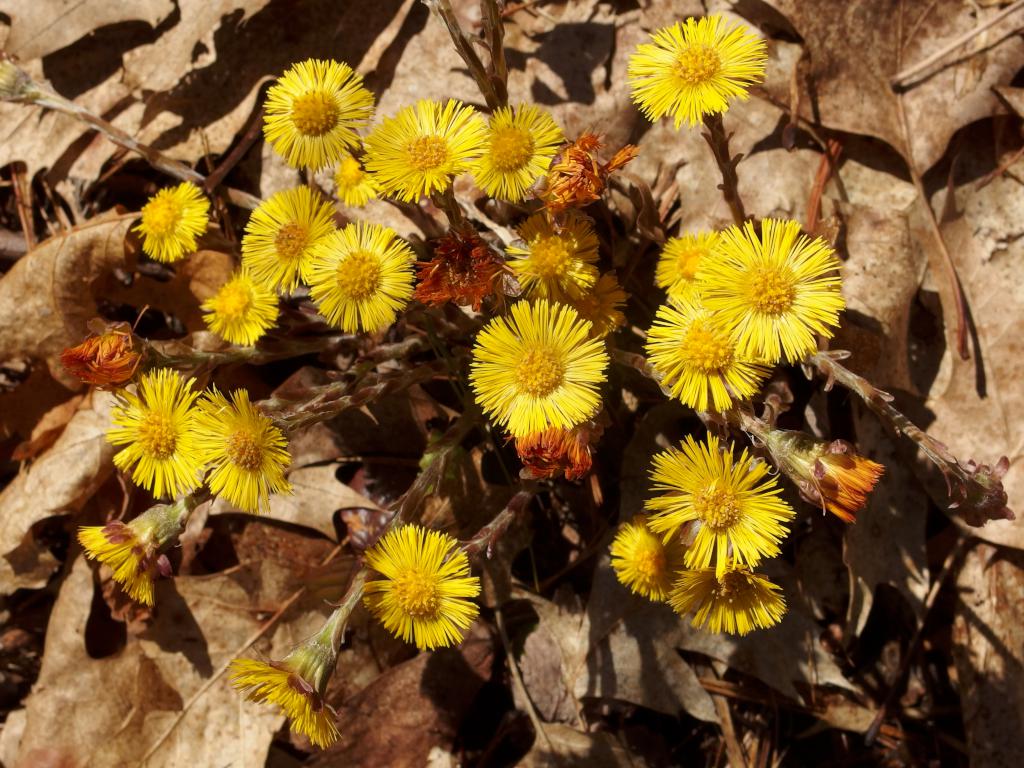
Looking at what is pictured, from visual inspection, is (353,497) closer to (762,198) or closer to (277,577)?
(277,577)

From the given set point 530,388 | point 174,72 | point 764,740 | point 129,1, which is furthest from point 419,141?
point 764,740

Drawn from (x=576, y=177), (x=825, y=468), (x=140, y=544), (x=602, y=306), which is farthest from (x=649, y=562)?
(x=140, y=544)

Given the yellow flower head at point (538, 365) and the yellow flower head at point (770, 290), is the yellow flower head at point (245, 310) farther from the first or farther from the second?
the yellow flower head at point (770, 290)

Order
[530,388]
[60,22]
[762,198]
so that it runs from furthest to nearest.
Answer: [60,22]
[762,198]
[530,388]

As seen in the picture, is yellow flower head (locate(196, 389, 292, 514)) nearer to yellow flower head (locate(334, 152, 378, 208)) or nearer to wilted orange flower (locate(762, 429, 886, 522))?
yellow flower head (locate(334, 152, 378, 208))

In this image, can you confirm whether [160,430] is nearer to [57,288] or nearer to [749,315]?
[57,288]


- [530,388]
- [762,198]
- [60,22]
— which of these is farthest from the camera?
[60,22]
